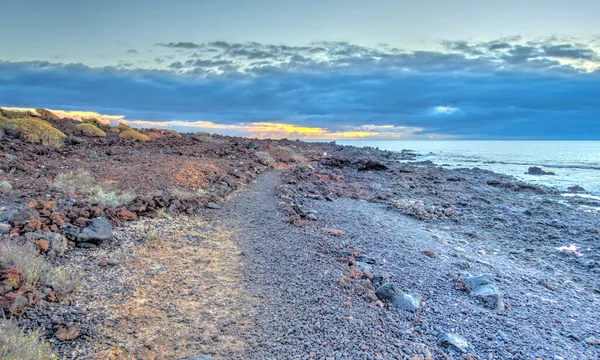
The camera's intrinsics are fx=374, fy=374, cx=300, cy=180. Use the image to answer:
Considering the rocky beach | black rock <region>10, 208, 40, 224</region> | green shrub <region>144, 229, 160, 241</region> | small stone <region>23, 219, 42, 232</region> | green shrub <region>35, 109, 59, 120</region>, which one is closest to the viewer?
the rocky beach

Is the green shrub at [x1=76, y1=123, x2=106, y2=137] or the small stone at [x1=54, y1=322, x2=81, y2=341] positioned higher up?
the green shrub at [x1=76, y1=123, x2=106, y2=137]

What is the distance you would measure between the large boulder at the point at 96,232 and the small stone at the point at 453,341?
19.1ft

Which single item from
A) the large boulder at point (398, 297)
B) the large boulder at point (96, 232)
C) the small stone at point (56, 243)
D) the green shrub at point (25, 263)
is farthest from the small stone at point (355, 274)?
the small stone at point (56, 243)

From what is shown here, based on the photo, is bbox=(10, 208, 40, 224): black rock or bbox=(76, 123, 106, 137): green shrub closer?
bbox=(10, 208, 40, 224): black rock

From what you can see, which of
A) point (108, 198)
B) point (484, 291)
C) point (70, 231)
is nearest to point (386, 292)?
point (484, 291)

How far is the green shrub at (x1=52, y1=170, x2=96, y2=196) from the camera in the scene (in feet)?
32.8

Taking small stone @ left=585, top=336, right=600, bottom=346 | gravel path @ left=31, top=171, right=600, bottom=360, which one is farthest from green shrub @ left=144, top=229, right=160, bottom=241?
small stone @ left=585, top=336, right=600, bottom=346

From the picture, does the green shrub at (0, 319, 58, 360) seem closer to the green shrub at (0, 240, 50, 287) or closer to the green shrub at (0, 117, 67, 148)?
the green shrub at (0, 240, 50, 287)

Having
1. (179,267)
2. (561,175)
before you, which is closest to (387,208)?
(179,267)

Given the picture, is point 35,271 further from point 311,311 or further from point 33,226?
point 311,311

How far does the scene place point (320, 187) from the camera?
16.2 meters

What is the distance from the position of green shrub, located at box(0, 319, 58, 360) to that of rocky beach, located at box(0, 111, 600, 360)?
3.9 inches

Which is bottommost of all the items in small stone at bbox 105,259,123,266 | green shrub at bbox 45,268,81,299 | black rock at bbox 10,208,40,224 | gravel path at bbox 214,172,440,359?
gravel path at bbox 214,172,440,359

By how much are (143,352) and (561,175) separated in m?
33.5
